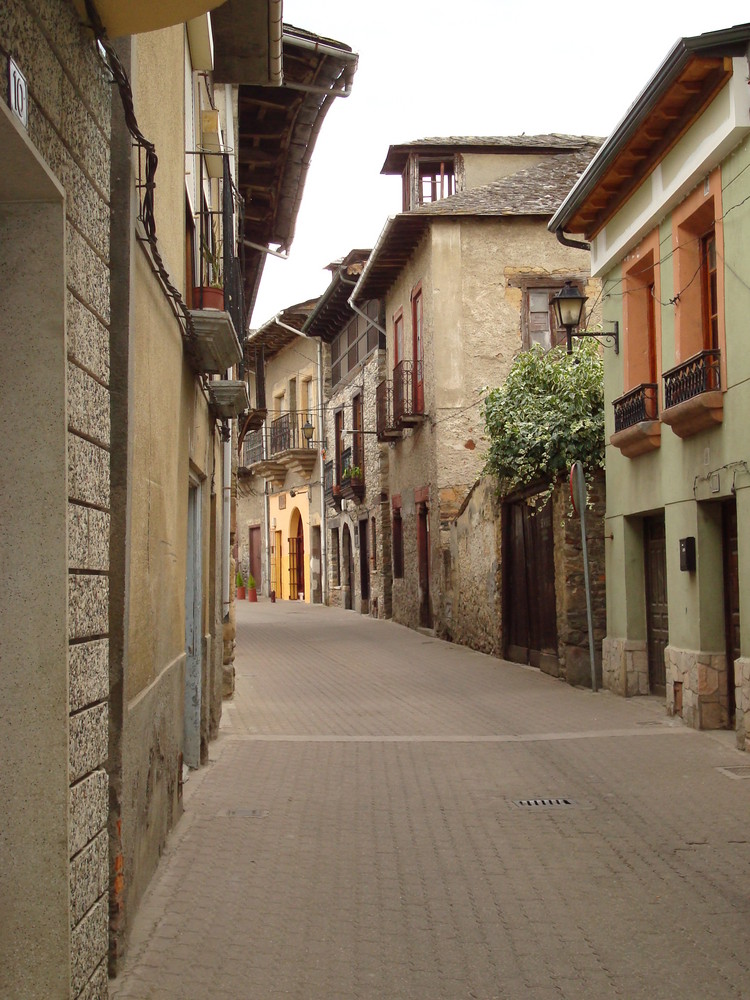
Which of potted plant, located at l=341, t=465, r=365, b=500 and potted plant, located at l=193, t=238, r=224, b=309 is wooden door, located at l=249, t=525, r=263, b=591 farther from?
potted plant, located at l=193, t=238, r=224, b=309

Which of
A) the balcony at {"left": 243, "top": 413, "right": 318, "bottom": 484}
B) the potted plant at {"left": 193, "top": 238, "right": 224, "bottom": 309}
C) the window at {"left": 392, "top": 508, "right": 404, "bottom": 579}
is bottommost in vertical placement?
the window at {"left": 392, "top": 508, "right": 404, "bottom": 579}

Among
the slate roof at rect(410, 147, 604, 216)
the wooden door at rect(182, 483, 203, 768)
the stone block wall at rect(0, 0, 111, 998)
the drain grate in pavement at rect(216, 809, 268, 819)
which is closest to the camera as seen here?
the stone block wall at rect(0, 0, 111, 998)

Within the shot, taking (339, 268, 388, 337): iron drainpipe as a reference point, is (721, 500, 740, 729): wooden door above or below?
below

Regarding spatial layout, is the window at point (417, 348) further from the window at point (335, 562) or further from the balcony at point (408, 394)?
the window at point (335, 562)

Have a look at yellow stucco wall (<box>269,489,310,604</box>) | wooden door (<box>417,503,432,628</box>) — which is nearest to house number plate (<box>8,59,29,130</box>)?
wooden door (<box>417,503,432,628</box>)

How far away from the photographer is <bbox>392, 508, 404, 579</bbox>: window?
25.8 meters

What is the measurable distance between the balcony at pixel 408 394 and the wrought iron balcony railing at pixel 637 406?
9.35m

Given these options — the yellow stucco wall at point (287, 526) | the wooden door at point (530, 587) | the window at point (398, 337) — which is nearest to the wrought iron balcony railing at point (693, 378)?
the wooden door at point (530, 587)

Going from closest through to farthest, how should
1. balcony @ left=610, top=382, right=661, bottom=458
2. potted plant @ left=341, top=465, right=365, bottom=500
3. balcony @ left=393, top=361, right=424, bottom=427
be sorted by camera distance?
balcony @ left=610, top=382, right=661, bottom=458, balcony @ left=393, top=361, right=424, bottom=427, potted plant @ left=341, top=465, right=365, bottom=500

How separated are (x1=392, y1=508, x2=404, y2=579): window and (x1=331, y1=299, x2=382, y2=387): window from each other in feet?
12.5

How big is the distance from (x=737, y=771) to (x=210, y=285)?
505 centimetres

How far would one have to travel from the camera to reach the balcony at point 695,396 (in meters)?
10.1

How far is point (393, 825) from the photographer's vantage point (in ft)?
23.2

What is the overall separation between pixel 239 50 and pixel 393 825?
6878 mm
